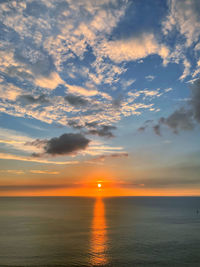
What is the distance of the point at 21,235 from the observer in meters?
89.6

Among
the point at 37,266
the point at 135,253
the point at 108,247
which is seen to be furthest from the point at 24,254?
the point at 135,253

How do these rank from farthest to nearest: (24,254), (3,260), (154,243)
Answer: (154,243) → (24,254) → (3,260)

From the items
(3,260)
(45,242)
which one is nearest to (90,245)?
(45,242)

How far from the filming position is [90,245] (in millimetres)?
72938

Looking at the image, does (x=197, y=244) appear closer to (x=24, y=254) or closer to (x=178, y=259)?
(x=178, y=259)

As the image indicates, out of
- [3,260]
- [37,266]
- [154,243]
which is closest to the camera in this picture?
[37,266]

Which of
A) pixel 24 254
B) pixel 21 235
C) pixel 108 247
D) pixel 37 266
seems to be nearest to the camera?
pixel 37 266

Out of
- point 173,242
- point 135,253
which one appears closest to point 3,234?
point 135,253

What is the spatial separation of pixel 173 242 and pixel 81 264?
4091cm

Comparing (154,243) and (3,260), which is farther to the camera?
(154,243)

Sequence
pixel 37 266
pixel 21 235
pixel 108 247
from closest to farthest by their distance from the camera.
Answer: pixel 37 266 → pixel 108 247 → pixel 21 235

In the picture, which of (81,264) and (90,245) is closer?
(81,264)

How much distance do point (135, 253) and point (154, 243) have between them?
610 inches

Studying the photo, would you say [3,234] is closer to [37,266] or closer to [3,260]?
[3,260]
